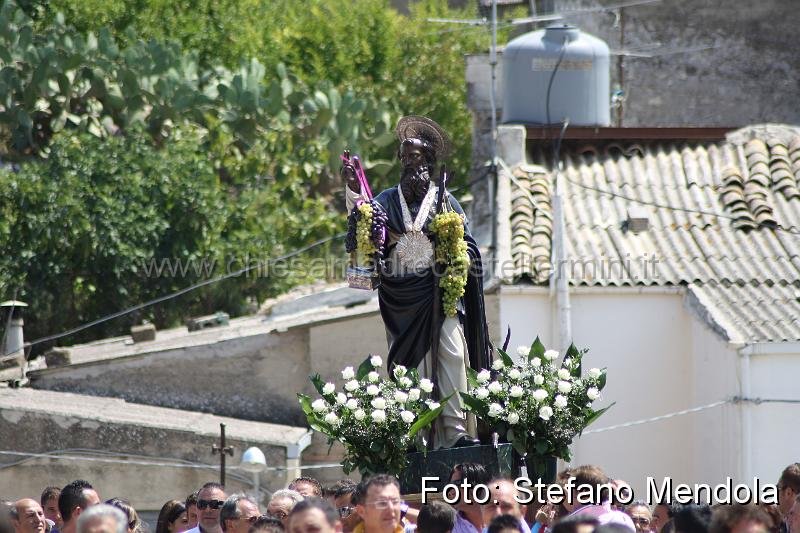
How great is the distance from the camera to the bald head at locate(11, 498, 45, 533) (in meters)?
9.16

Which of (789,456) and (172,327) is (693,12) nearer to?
(172,327)

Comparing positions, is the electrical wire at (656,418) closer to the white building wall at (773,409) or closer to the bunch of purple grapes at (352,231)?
the white building wall at (773,409)

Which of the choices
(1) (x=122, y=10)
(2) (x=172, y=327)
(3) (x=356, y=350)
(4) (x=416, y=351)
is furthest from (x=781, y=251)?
(1) (x=122, y=10)

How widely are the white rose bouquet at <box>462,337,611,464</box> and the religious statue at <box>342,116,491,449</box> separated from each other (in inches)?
8.1

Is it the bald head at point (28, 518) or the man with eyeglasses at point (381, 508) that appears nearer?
the man with eyeglasses at point (381, 508)

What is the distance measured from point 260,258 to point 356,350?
7168 mm

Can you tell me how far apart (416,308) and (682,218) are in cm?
924

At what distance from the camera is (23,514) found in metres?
9.19

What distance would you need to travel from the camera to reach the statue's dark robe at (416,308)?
10.4 meters

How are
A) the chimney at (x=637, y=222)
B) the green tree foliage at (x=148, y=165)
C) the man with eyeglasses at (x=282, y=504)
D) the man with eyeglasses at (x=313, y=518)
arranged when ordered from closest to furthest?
the man with eyeglasses at (x=313, y=518), the man with eyeglasses at (x=282, y=504), the chimney at (x=637, y=222), the green tree foliage at (x=148, y=165)

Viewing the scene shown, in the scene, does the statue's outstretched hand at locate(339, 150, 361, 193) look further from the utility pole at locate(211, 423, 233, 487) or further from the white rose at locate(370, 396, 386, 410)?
the utility pole at locate(211, 423, 233, 487)

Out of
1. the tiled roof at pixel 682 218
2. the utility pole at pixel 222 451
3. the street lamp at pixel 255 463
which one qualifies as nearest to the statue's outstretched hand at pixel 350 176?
the utility pole at pixel 222 451

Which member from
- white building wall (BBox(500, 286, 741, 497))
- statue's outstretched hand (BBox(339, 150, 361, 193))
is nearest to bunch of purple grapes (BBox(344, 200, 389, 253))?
statue's outstretched hand (BBox(339, 150, 361, 193))

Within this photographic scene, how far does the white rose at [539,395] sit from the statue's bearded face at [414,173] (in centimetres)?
149
